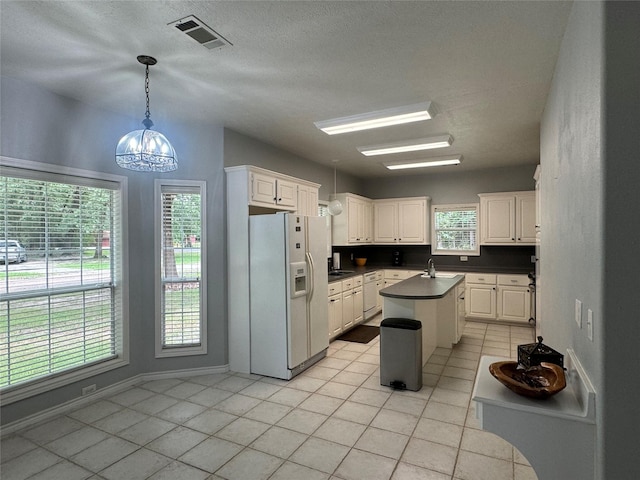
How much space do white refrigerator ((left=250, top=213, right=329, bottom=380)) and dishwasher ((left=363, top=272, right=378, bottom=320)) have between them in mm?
2319

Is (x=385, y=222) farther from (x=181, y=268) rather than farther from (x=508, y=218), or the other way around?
(x=181, y=268)

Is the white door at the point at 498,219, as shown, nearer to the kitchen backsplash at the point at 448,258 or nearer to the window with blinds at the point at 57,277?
the kitchen backsplash at the point at 448,258

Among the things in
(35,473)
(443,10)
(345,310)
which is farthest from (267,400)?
(443,10)

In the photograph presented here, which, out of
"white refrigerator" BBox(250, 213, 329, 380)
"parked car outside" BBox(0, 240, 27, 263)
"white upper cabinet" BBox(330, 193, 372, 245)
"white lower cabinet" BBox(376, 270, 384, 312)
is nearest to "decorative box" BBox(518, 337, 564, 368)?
"white refrigerator" BBox(250, 213, 329, 380)

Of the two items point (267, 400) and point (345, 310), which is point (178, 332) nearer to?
point (267, 400)

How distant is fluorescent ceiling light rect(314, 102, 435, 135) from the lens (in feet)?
11.4

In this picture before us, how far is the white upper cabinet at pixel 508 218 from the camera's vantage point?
20.3 feet

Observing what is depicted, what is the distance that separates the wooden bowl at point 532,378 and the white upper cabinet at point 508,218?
499 centimetres

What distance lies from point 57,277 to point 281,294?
2096 mm

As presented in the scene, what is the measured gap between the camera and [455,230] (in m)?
7.17

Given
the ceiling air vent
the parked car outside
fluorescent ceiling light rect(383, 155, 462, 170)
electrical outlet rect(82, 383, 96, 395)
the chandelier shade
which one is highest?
the ceiling air vent

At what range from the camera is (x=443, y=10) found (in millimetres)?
2066

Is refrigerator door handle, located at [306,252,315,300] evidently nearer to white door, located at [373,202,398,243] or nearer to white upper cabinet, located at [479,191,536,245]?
white door, located at [373,202,398,243]

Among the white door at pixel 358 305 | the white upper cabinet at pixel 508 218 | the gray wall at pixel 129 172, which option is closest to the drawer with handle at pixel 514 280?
the white upper cabinet at pixel 508 218
